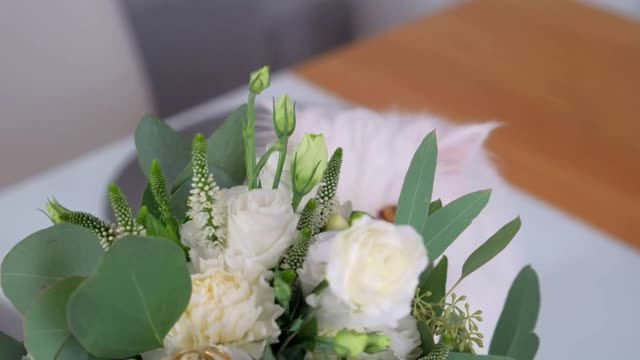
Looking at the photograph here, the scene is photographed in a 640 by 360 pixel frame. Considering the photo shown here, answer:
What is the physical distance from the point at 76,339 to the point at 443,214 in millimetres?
178

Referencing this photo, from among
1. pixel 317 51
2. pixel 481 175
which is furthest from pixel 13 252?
pixel 317 51

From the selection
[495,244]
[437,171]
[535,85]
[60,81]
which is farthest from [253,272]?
[60,81]

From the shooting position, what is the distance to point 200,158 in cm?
39

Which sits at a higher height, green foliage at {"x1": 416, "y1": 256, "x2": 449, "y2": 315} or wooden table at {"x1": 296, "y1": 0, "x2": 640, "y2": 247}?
green foliage at {"x1": 416, "y1": 256, "x2": 449, "y2": 315}

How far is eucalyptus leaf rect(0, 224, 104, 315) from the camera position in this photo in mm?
377

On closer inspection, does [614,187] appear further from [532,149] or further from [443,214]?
[443,214]

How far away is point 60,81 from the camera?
1.39 metres

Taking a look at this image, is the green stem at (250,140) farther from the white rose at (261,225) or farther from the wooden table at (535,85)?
the wooden table at (535,85)

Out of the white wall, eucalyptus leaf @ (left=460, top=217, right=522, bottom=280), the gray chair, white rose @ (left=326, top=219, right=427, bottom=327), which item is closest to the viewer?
white rose @ (left=326, top=219, right=427, bottom=327)

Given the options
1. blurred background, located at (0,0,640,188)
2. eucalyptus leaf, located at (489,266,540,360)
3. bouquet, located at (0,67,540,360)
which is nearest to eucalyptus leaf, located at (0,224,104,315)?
bouquet, located at (0,67,540,360)

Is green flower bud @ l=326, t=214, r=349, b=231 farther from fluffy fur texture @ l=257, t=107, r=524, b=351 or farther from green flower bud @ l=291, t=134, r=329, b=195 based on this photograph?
fluffy fur texture @ l=257, t=107, r=524, b=351

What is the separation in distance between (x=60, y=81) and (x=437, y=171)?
34.1 inches

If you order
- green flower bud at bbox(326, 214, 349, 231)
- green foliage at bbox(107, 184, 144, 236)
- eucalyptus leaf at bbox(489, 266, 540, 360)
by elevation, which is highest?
green foliage at bbox(107, 184, 144, 236)

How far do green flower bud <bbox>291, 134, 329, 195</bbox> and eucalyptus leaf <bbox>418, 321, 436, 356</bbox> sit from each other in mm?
83
